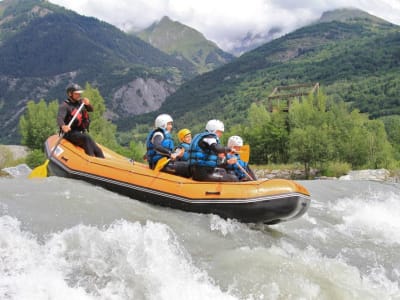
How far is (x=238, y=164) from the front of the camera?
10.3 meters

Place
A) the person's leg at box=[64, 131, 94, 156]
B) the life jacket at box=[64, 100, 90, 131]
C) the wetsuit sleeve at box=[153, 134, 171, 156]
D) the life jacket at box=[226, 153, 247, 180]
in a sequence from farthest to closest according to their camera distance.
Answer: the person's leg at box=[64, 131, 94, 156] < the life jacket at box=[64, 100, 90, 131] < the life jacket at box=[226, 153, 247, 180] < the wetsuit sleeve at box=[153, 134, 171, 156]

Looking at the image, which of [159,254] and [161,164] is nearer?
[159,254]

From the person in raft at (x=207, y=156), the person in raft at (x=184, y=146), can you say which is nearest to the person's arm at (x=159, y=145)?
the person in raft at (x=184, y=146)

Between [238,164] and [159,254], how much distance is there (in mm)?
3976

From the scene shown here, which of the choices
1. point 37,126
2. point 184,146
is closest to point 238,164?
point 184,146

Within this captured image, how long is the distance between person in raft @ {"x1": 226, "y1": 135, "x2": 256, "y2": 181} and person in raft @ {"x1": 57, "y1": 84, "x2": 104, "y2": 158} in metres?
3.71

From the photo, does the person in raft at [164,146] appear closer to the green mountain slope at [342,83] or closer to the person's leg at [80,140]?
the person's leg at [80,140]

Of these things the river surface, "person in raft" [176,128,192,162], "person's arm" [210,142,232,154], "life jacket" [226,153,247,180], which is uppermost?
"person's arm" [210,142,232,154]

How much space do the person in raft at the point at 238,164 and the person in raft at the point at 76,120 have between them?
A: 3.71 m

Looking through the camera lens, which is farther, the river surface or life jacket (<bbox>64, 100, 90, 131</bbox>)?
life jacket (<bbox>64, 100, 90, 131</bbox>)

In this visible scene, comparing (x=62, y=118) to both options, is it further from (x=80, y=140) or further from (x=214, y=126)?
(x=214, y=126)

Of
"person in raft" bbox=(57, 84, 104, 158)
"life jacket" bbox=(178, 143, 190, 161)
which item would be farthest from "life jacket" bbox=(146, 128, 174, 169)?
"person in raft" bbox=(57, 84, 104, 158)

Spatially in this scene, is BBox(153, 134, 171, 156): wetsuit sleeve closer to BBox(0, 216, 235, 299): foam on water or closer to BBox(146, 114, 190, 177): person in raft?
BBox(146, 114, 190, 177): person in raft

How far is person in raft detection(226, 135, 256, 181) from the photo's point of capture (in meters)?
10.3
